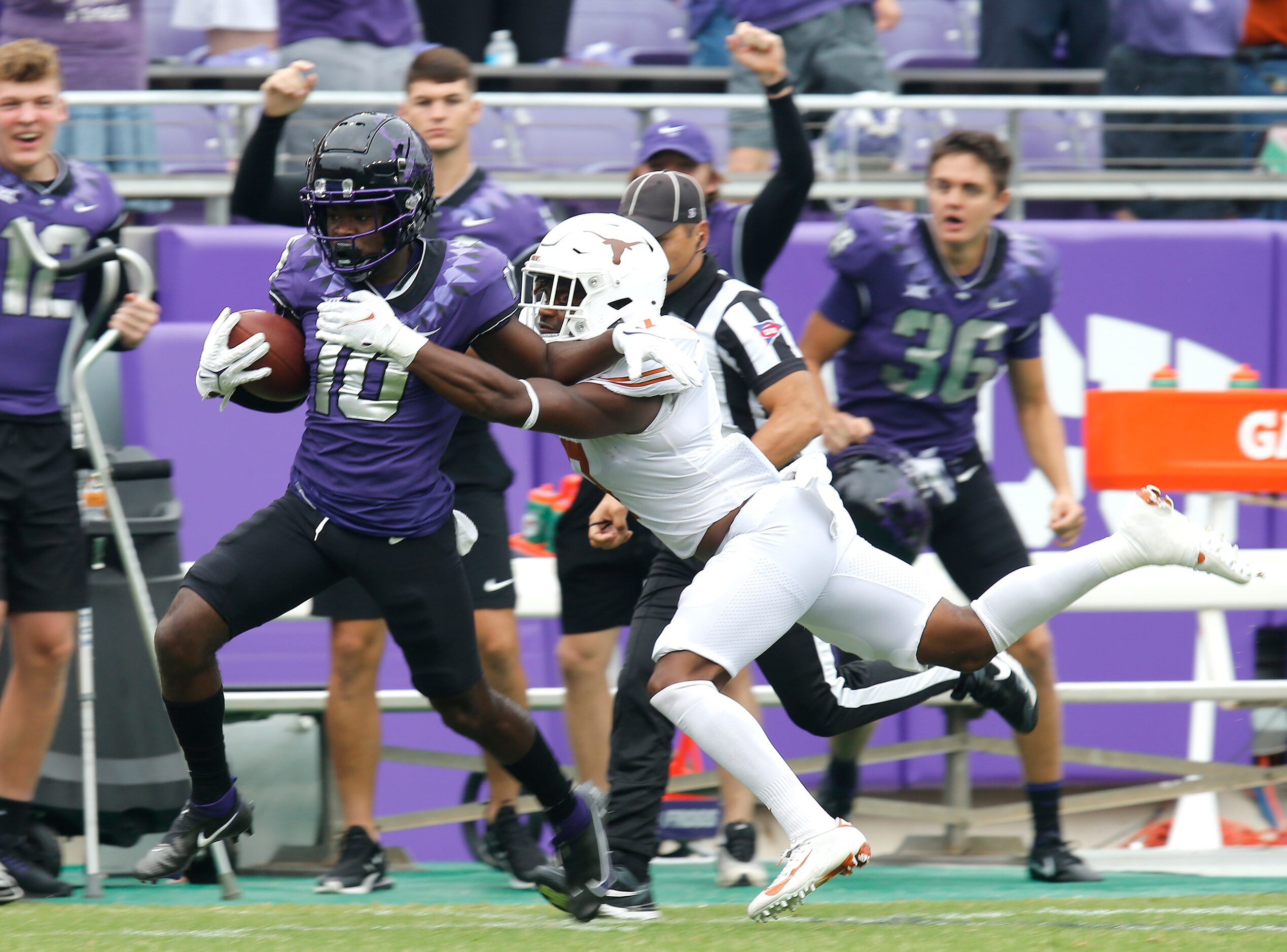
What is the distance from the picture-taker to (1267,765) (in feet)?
20.0

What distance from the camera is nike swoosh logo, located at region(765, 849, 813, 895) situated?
348 centimetres

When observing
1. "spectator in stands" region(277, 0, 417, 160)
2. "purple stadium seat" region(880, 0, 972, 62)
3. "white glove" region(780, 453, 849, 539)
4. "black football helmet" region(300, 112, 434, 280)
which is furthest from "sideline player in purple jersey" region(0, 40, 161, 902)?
"purple stadium seat" region(880, 0, 972, 62)

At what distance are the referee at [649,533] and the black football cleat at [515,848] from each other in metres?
0.29

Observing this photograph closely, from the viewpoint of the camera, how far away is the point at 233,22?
757 centimetres

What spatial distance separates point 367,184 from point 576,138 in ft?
11.8

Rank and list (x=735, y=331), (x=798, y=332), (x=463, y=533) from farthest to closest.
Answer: (x=798, y=332) < (x=735, y=331) < (x=463, y=533)

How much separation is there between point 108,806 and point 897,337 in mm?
2498

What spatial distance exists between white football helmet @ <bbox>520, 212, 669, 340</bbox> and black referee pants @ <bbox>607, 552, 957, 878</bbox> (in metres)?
0.75

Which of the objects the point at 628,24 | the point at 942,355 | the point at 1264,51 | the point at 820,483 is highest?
the point at 628,24

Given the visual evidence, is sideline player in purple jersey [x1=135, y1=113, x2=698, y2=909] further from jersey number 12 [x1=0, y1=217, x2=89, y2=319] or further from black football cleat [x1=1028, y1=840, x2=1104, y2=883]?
black football cleat [x1=1028, y1=840, x2=1104, y2=883]

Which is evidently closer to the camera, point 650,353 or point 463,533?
point 650,353

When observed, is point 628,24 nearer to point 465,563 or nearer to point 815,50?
point 815,50

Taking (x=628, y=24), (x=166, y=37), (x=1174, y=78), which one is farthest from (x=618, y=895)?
(x=628, y=24)

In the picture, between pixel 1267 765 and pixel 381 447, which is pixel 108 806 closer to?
pixel 381 447
